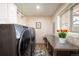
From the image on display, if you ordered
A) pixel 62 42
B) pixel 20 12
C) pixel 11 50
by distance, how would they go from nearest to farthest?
pixel 11 50, pixel 20 12, pixel 62 42

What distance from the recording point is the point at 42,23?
1276mm

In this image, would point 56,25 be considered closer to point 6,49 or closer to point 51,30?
point 51,30

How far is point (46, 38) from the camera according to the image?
1.24 meters

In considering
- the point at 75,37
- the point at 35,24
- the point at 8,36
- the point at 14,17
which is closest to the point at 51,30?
the point at 35,24

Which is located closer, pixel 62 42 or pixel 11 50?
pixel 11 50

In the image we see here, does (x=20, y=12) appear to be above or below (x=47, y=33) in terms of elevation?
above

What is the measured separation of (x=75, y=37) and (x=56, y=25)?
0.28 meters

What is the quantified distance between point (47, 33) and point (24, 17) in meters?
0.32

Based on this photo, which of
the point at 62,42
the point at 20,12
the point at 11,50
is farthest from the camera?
the point at 62,42

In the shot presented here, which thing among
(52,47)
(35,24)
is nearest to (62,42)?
(52,47)

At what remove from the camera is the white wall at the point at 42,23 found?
1.20 m

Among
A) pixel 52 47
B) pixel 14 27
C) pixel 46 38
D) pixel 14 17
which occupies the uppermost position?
pixel 14 17

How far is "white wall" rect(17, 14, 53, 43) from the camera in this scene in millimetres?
1204

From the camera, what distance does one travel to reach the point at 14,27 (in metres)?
0.84
